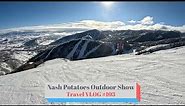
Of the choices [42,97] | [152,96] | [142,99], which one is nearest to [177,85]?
[152,96]

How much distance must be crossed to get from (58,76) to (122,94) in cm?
747

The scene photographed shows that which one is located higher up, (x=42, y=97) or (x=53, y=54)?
(x=42, y=97)

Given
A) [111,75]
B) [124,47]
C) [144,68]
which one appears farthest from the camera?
[124,47]

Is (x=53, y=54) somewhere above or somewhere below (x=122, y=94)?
below

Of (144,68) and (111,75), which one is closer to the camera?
(111,75)

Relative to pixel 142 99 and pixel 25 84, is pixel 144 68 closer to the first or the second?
pixel 142 99

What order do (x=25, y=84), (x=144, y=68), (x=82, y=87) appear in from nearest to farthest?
1. (x=82, y=87)
2. (x=25, y=84)
3. (x=144, y=68)

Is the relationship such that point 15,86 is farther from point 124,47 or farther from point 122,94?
point 124,47

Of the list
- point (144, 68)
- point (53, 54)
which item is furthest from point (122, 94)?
point (53, 54)

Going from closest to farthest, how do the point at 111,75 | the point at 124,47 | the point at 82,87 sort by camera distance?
1. the point at 82,87
2. the point at 111,75
3. the point at 124,47

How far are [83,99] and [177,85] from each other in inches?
291

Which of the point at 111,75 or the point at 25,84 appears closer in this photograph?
the point at 25,84

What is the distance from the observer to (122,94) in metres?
12.7

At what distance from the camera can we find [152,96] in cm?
1262
